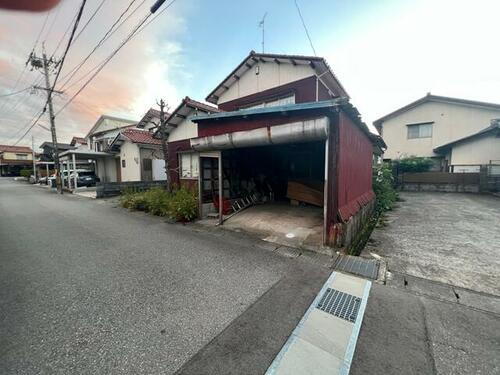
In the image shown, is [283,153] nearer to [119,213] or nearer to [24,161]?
[119,213]

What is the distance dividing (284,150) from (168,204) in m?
5.72

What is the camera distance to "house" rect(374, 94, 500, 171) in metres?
15.2

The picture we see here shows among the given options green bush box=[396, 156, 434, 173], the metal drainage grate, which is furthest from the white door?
green bush box=[396, 156, 434, 173]

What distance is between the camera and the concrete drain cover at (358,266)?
3632 millimetres

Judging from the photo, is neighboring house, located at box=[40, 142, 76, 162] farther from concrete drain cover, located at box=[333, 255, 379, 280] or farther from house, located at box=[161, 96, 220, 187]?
concrete drain cover, located at box=[333, 255, 379, 280]

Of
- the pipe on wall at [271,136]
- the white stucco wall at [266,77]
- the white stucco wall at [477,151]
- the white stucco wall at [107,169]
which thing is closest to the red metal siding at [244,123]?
the pipe on wall at [271,136]

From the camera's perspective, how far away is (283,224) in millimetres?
6168

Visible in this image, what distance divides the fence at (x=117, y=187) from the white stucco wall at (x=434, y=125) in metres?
20.7

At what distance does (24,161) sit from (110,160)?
153 feet

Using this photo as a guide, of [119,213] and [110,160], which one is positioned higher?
[110,160]

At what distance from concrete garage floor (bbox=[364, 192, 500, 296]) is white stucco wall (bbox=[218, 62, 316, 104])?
650 cm

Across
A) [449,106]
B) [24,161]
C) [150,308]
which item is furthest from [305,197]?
[24,161]

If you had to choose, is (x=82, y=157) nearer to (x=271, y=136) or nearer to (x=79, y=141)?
(x=79, y=141)

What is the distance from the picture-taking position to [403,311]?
267 cm
